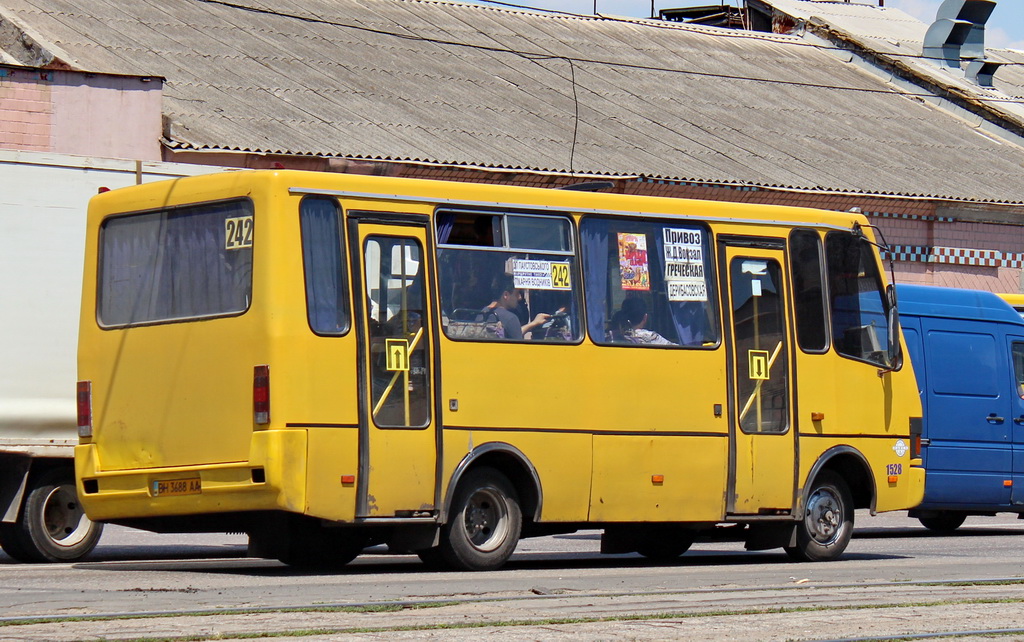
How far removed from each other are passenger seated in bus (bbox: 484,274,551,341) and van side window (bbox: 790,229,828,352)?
2.60 metres

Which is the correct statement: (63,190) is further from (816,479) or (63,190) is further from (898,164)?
(898,164)

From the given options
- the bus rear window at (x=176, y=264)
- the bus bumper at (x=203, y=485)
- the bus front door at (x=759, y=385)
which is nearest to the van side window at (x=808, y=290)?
the bus front door at (x=759, y=385)

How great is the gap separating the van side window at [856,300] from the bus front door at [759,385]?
59 centimetres

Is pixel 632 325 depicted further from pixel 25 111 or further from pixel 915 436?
pixel 25 111

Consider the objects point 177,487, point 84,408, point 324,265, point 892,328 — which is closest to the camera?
point 324,265

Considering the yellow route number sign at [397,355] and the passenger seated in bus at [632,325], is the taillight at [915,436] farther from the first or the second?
the yellow route number sign at [397,355]

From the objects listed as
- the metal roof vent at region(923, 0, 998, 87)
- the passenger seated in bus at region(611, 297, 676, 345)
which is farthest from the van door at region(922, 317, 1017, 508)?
the metal roof vent at region(923, 0, 998, 87)

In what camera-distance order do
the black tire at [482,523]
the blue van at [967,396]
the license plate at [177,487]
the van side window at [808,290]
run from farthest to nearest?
the blue van at [967,396] < the van side window at [808,290] < the black tire at [482,523] < the license plate at [177,487]

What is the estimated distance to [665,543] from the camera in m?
14.0

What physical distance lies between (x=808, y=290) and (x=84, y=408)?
220 inches

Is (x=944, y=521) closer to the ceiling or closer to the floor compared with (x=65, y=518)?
closer to the floor

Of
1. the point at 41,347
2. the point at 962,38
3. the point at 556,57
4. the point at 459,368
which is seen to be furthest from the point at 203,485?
the point at 962,38

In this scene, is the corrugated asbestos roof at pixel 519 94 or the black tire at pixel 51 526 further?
the corrugated asbestos roof at pixel 519 94

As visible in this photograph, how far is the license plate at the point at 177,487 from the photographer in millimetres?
10984
